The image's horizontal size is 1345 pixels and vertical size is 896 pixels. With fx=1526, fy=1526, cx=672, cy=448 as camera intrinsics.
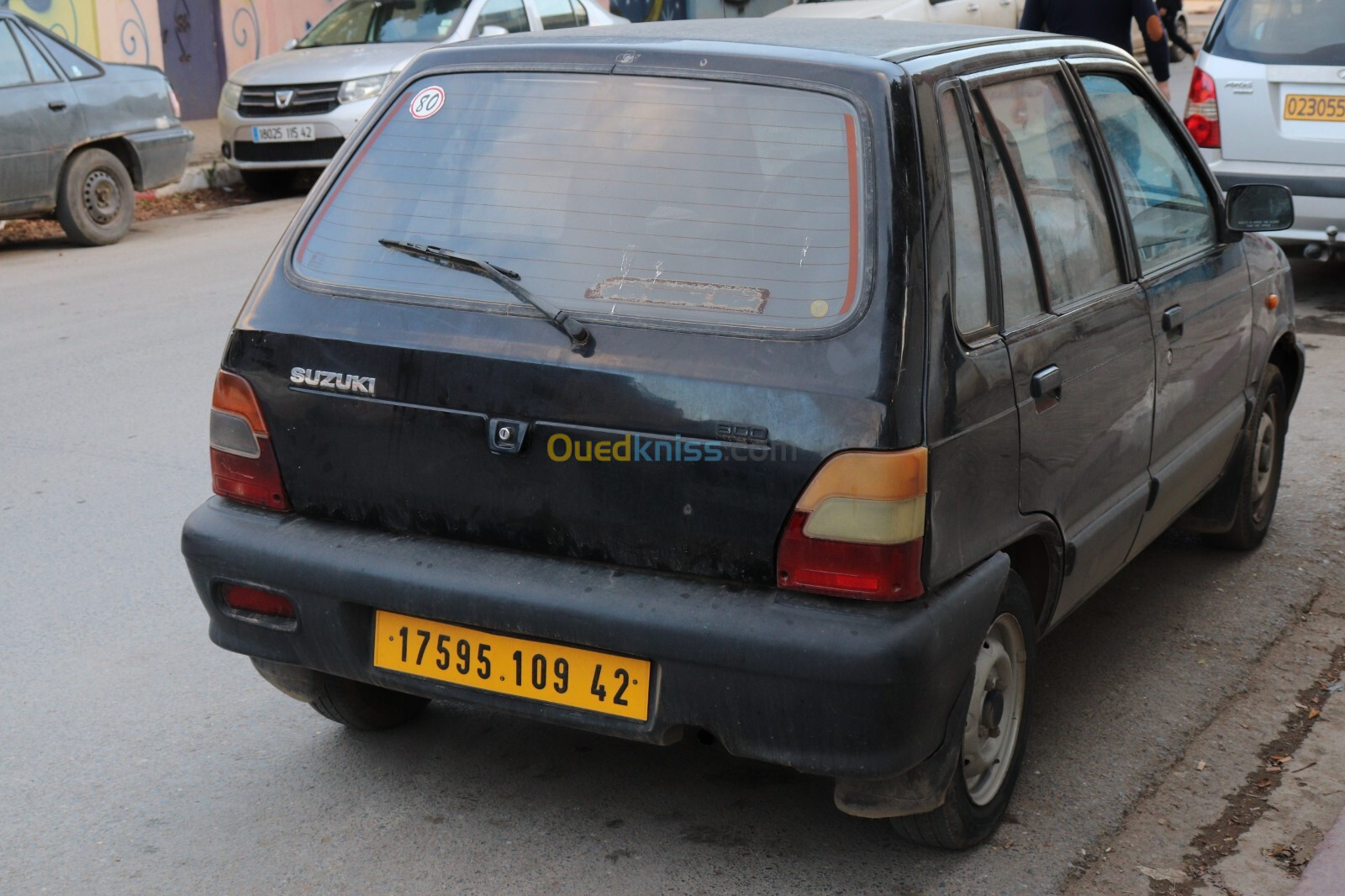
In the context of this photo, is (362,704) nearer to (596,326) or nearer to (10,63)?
(596,326)

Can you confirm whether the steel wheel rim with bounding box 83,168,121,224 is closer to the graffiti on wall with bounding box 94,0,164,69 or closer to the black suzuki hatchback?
the graffiti on wall with bounding box 94,0,164,69

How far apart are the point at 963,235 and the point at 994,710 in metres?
1.00

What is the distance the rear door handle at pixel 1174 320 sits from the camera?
388 centimetres

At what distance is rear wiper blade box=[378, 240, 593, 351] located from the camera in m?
2.95

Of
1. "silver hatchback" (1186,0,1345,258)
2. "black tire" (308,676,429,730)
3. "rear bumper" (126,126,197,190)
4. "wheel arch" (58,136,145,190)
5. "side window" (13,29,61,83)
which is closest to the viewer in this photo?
"black tire" (308,676,429,730)

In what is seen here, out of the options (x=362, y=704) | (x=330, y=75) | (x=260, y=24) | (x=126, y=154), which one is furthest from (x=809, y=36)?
(x=260, y=24)

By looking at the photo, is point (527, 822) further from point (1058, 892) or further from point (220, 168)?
point (220, 168)

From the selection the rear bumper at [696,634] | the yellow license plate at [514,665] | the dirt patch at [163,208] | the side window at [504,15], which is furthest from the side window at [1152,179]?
the side window at [504,15]

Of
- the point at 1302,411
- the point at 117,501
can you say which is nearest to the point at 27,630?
the point at 117,501

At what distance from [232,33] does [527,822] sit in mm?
18054

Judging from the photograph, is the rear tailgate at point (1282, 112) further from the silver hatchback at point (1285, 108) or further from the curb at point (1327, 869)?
the curb at point (1327, 869)

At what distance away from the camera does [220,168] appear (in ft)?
49.2

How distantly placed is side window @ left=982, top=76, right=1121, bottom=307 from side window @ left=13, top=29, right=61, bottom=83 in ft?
31.3

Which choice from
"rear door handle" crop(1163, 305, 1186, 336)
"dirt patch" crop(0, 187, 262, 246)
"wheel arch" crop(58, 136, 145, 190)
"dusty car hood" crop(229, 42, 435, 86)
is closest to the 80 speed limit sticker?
"rear door handle" crop(1163, 305, 1186, 336)
